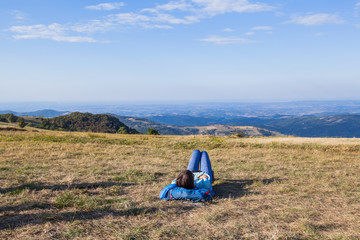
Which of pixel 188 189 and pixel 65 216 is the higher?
pixel 188 189

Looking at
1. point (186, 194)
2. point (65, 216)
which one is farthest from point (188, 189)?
point (65, 216)

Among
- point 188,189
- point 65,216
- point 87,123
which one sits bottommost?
point 87,123

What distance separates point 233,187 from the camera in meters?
10.7

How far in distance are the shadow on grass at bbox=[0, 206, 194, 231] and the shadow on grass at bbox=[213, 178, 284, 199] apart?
257 cm

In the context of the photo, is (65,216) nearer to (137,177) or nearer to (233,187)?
(137,177)

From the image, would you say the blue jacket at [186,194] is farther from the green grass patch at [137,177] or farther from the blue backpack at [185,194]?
the green grass patch at [137,177]

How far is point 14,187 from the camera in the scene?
9344mm

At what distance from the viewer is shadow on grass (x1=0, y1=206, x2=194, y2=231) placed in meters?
6.26

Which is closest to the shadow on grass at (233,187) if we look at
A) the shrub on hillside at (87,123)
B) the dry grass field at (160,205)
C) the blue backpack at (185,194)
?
the dry grass field at (160,205)

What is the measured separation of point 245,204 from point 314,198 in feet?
9.62

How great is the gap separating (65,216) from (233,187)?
676 cm

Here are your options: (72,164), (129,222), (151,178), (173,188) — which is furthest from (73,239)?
(72,164)

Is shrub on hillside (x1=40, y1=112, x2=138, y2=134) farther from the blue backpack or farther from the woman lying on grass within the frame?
the blue backpack

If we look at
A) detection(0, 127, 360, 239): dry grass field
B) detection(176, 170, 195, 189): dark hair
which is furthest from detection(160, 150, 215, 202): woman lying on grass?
detection(0, 127, 360, 239): dry grass field
